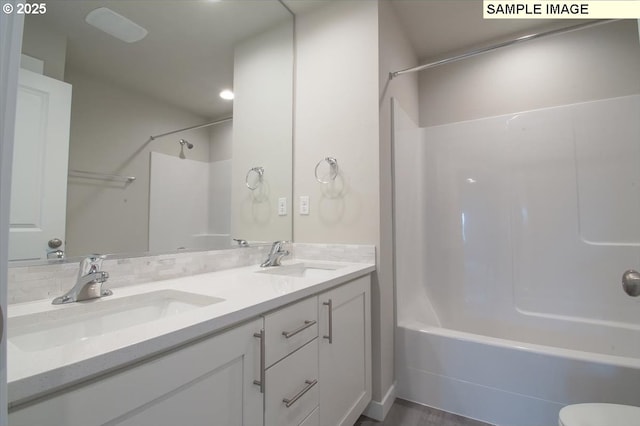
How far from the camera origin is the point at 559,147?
2.03m

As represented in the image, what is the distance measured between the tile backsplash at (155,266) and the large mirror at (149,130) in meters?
0.05

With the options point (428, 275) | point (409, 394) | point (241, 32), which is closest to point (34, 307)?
point (241, 32)

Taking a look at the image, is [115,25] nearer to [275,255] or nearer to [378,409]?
[275,255]

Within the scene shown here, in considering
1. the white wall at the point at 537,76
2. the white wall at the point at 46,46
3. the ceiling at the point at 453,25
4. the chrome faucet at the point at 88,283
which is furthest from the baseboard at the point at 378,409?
the ceiling at the point at 453,25

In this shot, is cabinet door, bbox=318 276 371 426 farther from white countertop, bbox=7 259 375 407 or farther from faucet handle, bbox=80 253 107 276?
faucet handle, bbox=80 253 107 276

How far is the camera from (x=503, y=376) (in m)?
1.51

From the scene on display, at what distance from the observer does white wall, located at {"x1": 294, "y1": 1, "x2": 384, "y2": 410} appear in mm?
1661

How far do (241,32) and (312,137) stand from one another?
749 mm

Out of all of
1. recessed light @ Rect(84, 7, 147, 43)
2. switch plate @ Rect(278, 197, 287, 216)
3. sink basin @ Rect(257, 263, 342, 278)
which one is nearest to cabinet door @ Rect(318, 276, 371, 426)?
sink basin @ Rect(257, 263, 342, 278)

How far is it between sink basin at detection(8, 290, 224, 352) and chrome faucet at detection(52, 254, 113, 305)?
0.04m

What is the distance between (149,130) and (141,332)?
922 mm

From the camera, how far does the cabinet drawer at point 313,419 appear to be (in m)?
1.02

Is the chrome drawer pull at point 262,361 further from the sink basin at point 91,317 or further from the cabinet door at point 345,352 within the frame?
the cabinet door at point 345,352

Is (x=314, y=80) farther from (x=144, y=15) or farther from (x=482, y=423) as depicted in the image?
(x=482, y=423)
